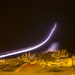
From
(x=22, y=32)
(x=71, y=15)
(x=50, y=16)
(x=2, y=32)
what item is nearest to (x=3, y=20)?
(x=2, y=32)

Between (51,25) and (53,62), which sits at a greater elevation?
(51,25)

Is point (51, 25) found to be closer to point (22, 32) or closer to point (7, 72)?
point (22, 32)

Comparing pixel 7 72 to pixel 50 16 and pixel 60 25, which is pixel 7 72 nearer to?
pixel 50 16

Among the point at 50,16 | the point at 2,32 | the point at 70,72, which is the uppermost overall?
the point at 50,16

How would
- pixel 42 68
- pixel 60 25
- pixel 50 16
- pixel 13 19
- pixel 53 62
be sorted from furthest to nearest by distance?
pixel 60 25 < pixel 50 16 < pixel 13 19 < pixel 53 62 < pixel 42 68

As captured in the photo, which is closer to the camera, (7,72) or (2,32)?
(7,72)

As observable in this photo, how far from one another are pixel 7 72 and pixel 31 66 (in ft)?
5.44

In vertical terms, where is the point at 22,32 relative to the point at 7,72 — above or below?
above

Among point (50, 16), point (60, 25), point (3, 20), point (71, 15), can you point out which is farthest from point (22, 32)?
point (71, 15)

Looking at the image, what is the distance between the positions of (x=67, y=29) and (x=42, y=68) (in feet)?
138

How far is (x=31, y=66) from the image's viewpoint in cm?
1124

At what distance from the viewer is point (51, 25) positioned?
1785 inches

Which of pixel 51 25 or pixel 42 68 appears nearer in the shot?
pixel 42 68

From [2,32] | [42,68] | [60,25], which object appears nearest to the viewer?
[42,68]
